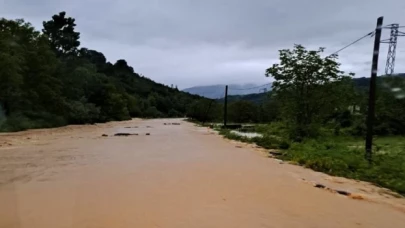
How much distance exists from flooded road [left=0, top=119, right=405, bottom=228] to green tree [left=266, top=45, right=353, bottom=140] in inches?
412

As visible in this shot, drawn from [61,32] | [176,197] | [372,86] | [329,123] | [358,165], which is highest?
[61,32]

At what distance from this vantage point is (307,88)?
24.2 meters

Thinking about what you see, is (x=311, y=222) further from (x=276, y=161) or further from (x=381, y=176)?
(x=276, y=161)

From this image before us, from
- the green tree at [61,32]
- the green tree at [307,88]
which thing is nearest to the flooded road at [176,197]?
the green tree at [307,88]

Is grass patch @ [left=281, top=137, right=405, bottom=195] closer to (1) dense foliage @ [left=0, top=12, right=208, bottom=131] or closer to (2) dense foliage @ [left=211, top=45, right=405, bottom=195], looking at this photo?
(2) dense foliage @ [left=211, top=45, right=405, bottom=195]

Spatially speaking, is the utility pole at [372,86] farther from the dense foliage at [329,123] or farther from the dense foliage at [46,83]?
the dense foliage at [46,83]

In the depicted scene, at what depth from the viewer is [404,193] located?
1001cm

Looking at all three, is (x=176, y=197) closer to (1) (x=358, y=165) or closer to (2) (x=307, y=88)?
(1) (x=358, y=165)

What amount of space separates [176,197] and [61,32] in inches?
2273

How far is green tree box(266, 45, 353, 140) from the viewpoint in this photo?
23.6m

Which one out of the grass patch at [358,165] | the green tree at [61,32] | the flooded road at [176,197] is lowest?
the flooded road at [176,197]

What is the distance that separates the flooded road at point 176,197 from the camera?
6.97 m

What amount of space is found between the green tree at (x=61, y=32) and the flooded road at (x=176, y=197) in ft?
163

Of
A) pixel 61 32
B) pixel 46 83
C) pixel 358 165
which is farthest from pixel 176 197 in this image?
pixel 61 32
